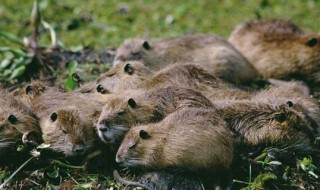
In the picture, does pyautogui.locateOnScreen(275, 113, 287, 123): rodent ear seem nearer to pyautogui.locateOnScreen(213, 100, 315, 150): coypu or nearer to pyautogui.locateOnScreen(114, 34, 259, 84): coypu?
pyautogui.locateOnScreen(213, 100, 315, 150): coypu

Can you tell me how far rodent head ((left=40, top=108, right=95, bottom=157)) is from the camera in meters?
5.54

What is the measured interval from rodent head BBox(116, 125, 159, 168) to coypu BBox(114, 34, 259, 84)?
2868 millimetres

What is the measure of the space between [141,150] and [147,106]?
55cm

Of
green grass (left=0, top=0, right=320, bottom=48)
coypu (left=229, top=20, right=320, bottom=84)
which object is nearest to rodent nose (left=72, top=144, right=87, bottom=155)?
coypu (left=229, top=20, right=320, bottom=84)

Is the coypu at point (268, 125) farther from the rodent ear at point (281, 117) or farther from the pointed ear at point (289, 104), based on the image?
the pointed ear at point (289, 104)

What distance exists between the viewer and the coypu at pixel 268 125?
5766 millimetres

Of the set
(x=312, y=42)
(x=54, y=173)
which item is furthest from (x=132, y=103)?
(x=312, y=42)

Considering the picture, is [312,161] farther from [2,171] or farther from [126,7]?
[126,7]

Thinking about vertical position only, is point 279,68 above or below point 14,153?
below

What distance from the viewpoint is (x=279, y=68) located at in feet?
28.3

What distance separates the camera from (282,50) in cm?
870

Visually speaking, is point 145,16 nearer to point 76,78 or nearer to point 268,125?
point 76,78

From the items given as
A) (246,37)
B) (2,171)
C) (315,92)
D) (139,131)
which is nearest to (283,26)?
(246,37)

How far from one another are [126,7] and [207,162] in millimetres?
7180
